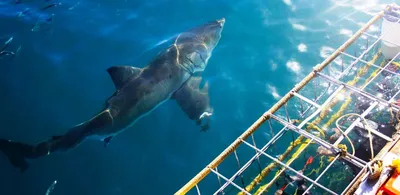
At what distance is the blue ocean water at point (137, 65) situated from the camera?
9.61 metres

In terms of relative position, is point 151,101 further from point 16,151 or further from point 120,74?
point 16,151

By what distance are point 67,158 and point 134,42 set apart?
4.55 m

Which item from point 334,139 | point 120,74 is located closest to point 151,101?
point 120,74

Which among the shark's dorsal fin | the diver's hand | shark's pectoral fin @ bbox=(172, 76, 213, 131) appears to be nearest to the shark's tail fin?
the shark's dorsal fin

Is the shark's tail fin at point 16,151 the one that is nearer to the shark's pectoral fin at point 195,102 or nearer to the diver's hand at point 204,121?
the shark's pectoral fin at point 195,102

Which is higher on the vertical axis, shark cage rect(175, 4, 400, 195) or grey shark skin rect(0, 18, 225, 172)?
shark cage rect(175, 4, 400, 195)

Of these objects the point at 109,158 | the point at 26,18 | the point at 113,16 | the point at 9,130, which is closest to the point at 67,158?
the point at 109,158

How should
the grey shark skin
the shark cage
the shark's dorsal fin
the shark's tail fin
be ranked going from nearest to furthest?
the shark cage, the shark's tail fin, the grey shark skin, the shark's dorsal fin

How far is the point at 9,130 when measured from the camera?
10.7m

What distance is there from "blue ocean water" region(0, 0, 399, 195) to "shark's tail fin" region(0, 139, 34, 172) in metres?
0.31

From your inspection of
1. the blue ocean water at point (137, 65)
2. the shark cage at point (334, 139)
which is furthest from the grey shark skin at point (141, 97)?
the shark cage at point (334, 139)

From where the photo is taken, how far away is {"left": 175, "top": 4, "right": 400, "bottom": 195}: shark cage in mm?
6352

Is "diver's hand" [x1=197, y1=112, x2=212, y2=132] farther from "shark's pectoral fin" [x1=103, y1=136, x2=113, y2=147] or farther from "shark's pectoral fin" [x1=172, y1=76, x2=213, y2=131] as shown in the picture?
"shark's pectoral fin" [x1=103, y1=136, x2=113, y2=147]

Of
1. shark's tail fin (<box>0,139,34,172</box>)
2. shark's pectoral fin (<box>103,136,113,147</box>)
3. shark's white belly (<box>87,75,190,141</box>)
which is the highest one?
shark's white belly (<box>87,75,190,141</box>)
